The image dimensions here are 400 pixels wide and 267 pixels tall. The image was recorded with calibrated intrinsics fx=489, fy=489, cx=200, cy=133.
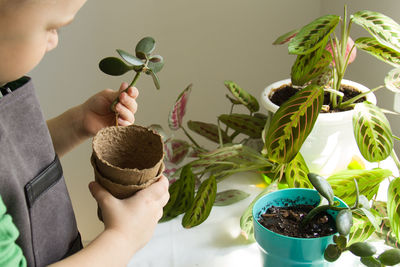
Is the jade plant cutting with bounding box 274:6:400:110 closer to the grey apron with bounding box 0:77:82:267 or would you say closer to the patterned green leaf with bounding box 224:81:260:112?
the patterned green leaf with bounding box 224:81:260:112

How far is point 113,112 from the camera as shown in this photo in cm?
93

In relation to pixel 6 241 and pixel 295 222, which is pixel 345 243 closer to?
pixel 295 222

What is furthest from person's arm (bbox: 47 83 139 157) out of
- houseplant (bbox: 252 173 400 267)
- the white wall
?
the white wall

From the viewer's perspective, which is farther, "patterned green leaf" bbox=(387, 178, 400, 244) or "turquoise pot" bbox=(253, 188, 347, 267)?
"patterned green leaf" bbox=(387, 178, 400, 244)

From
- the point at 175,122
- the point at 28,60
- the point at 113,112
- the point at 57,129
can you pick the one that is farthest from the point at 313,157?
the point at 28,60

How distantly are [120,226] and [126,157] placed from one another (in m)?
0.12

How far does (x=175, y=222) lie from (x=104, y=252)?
0.31 meters

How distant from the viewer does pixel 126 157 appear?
2.63 feet

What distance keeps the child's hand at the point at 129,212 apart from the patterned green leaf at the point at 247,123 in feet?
1.50

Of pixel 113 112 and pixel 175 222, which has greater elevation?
pixel 113 112

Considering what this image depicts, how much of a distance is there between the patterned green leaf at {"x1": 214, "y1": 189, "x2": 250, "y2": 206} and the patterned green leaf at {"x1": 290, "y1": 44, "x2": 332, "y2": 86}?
0.85 feet

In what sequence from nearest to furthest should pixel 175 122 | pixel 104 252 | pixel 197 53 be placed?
pixel 104 252 → pixel 175 122 → pixel 197 53

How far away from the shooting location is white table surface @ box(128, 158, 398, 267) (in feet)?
2.87

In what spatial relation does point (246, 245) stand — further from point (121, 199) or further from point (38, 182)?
point (38, 182)
